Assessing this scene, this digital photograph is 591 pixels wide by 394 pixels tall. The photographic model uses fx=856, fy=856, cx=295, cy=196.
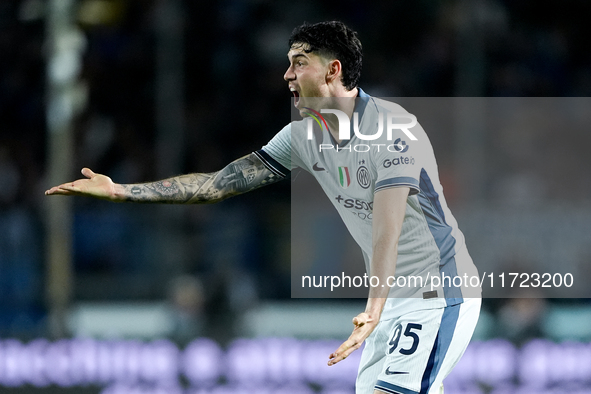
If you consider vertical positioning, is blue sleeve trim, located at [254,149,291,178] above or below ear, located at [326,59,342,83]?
below

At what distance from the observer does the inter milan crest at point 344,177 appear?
162 inches

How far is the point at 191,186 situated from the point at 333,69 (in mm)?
977

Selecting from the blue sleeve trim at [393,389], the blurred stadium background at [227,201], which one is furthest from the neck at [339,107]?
the blurred stadium background at [227,201]

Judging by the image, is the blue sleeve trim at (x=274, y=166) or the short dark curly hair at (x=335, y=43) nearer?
the short dark curly hair at (x=335, y=43)

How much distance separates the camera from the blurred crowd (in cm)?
929

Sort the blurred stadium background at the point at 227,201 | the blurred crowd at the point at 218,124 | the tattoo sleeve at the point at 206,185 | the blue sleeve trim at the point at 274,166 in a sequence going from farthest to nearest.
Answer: the blurred crowd at the point at 218,124, the blurred stadium background at the point at 227,201, the blue sleeve trim at the point at 274,166, the tattoo sleeve at the point at 206,185

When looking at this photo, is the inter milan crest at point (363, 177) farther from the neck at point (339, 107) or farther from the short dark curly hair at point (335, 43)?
the short dark curly hair at point (335, 43)

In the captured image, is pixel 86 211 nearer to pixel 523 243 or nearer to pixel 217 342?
pixel 217 342

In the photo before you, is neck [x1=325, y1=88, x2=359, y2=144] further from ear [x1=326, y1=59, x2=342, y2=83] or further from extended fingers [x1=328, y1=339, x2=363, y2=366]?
extended fingers [x1=328, y1=339, x2=363, y2=366]

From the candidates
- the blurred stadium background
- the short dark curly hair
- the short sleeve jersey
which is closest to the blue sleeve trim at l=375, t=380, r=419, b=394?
the short sleeve jersey

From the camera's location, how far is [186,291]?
897 cm

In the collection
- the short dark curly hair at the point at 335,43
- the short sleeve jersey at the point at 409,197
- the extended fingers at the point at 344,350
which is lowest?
the extended fingers at the point at 344,350

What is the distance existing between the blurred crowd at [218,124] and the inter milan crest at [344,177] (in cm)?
450

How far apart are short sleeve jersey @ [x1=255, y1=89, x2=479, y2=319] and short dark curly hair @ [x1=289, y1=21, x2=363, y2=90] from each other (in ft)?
0.46
